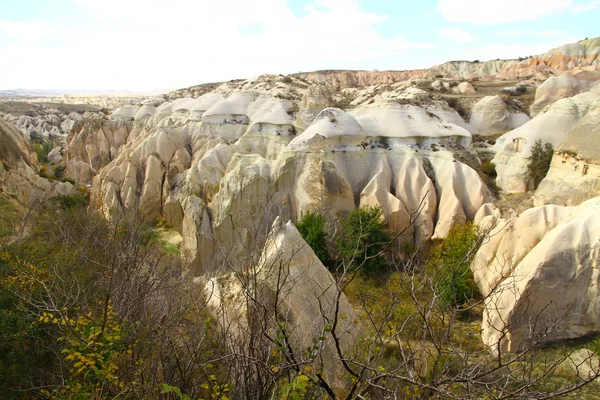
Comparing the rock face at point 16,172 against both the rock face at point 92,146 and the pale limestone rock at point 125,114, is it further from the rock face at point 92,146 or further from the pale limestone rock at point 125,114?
the pale limestone rock at point 125,114

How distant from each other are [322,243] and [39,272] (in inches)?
327

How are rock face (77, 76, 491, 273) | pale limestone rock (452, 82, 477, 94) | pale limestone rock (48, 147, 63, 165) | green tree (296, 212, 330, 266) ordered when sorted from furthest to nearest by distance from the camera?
pale limestone rock (48, 147, 63, 165)
pale limestone rock (452, 82, 477, 94)
rock face (77, 76, 491, 273)
green tree (296, 212, 330, 266)

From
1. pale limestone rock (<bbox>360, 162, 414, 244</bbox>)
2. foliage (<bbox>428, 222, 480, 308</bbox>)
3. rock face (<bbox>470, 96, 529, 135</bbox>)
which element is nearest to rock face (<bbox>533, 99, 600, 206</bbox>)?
foliage (<bbox>428, 222, 480, 308</bbox>)

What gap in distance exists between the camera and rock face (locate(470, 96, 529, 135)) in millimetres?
24234

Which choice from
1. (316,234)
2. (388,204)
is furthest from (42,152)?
(388,204)

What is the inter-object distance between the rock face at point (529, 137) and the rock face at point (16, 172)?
17958 millimetres

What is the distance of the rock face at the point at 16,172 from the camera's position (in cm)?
1455

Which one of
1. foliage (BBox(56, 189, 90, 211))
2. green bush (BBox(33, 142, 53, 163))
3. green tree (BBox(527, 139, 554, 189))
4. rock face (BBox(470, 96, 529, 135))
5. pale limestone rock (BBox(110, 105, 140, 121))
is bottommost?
foliage (BBox(56, 189, 90, 211))

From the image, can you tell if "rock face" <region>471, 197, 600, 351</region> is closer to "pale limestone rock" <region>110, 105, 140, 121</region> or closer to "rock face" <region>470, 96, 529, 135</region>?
"rock face" <region>470, 96, 529, 135</region>

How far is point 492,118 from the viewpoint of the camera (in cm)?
2442

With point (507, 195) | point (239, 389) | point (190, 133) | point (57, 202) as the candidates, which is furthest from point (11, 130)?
point (507, 195)

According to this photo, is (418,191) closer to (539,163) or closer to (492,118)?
(539,163)

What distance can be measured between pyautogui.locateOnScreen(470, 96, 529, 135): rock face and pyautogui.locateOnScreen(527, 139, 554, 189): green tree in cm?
972

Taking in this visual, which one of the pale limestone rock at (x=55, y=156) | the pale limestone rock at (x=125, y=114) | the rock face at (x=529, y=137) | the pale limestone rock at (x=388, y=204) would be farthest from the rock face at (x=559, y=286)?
the pale limestone rock at (x=55, y=156)
